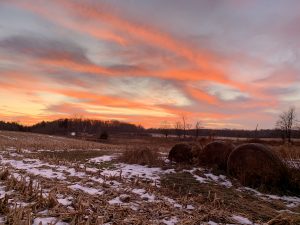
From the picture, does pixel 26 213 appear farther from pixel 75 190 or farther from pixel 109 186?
pixel 109 186

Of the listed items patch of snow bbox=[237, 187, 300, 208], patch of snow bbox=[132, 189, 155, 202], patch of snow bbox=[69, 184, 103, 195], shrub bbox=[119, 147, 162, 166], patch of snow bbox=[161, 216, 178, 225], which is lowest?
patch of snow bbox=[237, 187, 300, 208]

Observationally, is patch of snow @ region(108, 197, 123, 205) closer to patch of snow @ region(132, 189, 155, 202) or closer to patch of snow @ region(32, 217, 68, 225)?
patch of snow @ region(132, 189, 155, 202)

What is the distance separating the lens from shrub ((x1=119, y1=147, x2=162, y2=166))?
51.3 ft

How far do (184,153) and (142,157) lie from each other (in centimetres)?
256

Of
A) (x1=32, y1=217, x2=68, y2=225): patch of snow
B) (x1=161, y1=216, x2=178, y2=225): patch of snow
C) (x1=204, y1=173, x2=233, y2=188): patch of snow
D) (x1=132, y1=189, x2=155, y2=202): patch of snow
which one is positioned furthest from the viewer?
(x1=204, y1=173, x2=233, y2=188): patch of snow

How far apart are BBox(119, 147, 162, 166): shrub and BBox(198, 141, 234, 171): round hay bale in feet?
7.24

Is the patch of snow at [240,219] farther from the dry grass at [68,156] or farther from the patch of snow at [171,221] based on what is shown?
the dry grass at [68,156]

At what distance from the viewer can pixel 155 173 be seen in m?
13.4

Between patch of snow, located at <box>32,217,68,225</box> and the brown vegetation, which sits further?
the brown vegetation

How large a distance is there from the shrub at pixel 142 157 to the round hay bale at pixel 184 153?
4.53 feet

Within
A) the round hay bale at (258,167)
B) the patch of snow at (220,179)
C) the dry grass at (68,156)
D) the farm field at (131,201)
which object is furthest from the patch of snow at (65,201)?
the dry grass at (68,156)

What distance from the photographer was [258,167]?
12445 millimetres

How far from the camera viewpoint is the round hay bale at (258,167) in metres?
12.0

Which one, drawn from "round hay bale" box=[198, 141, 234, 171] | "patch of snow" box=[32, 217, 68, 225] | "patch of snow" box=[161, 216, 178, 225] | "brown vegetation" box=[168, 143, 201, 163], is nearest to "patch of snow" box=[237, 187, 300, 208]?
"round hay bale" box=[198, 141, 234, 171]
